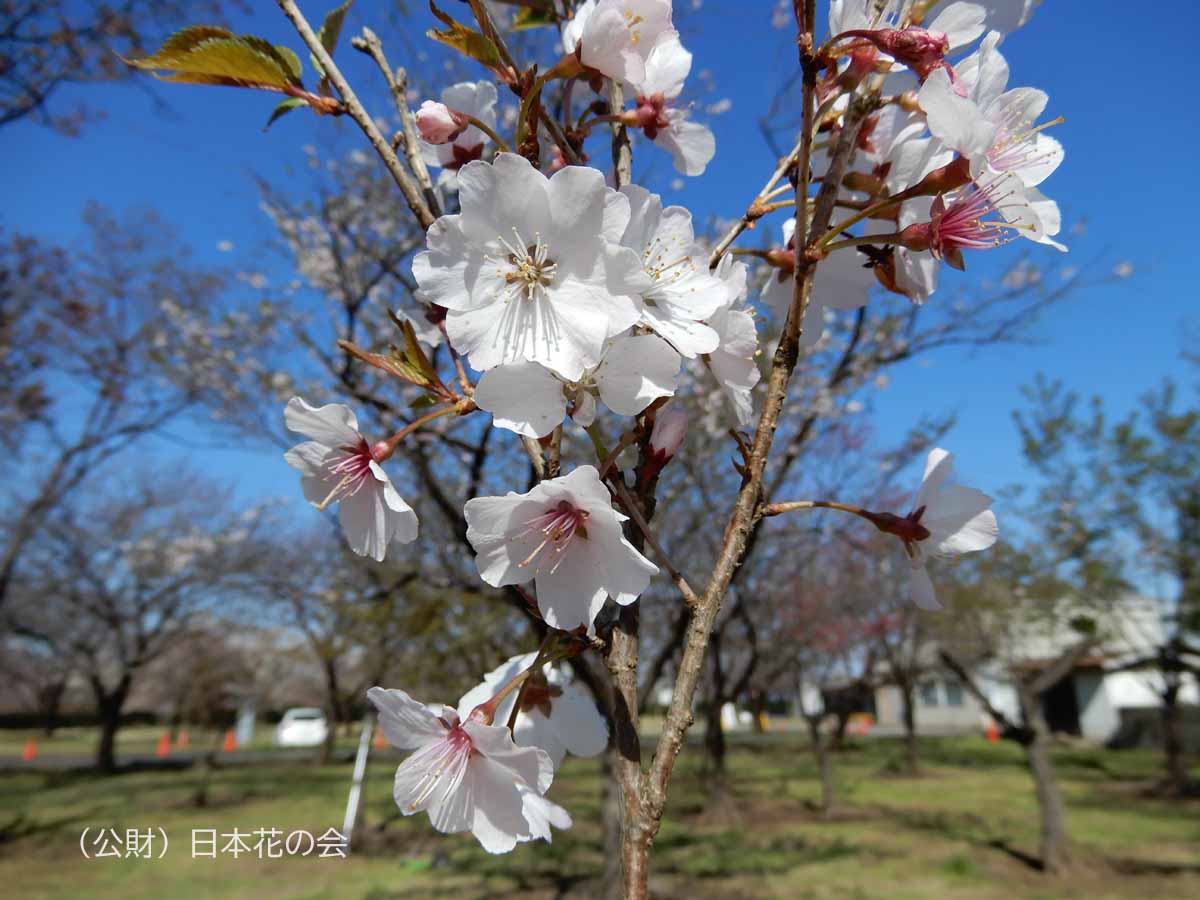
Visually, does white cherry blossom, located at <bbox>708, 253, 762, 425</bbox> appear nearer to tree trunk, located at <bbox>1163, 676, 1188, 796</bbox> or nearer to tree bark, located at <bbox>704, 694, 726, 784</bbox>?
tree bark, located at <bbox>704, 694, 726, 784</bbox>

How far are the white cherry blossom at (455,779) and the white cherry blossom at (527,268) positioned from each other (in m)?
0.32

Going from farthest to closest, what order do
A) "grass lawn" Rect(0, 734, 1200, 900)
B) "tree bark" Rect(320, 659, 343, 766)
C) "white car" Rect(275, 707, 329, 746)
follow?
"white car" Rect(275, 707, 329, 746)
"tree bark" Rect(320, 659, 343, 766)
"grass lawn" Rect(0, 734, 1200, 900)

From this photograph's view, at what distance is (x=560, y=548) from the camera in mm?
693

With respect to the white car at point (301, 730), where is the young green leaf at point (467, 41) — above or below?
above

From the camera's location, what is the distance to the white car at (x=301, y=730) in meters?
25.2

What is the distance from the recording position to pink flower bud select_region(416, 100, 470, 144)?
0.84 meters

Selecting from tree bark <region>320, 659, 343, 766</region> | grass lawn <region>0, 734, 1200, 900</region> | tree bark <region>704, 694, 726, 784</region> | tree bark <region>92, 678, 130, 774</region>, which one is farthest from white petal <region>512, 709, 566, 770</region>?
tree bark <region>92, 678, 130, 774</region>

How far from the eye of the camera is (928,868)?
7051mm

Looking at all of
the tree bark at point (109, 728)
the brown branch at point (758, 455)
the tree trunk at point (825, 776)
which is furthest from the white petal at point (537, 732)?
the tree bark at point (109, 728)

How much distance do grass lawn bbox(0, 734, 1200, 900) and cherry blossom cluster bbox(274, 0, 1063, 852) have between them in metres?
5.89

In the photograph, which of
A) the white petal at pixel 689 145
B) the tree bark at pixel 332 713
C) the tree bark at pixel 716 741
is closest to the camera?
the white petal at pixel 689 145

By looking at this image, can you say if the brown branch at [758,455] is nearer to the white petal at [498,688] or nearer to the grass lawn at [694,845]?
the white petal at [498,688]

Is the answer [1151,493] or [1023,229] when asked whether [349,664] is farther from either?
[1023,229]

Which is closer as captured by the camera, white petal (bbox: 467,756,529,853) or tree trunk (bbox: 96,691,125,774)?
white petal (bbox: 467,756,529,853)
